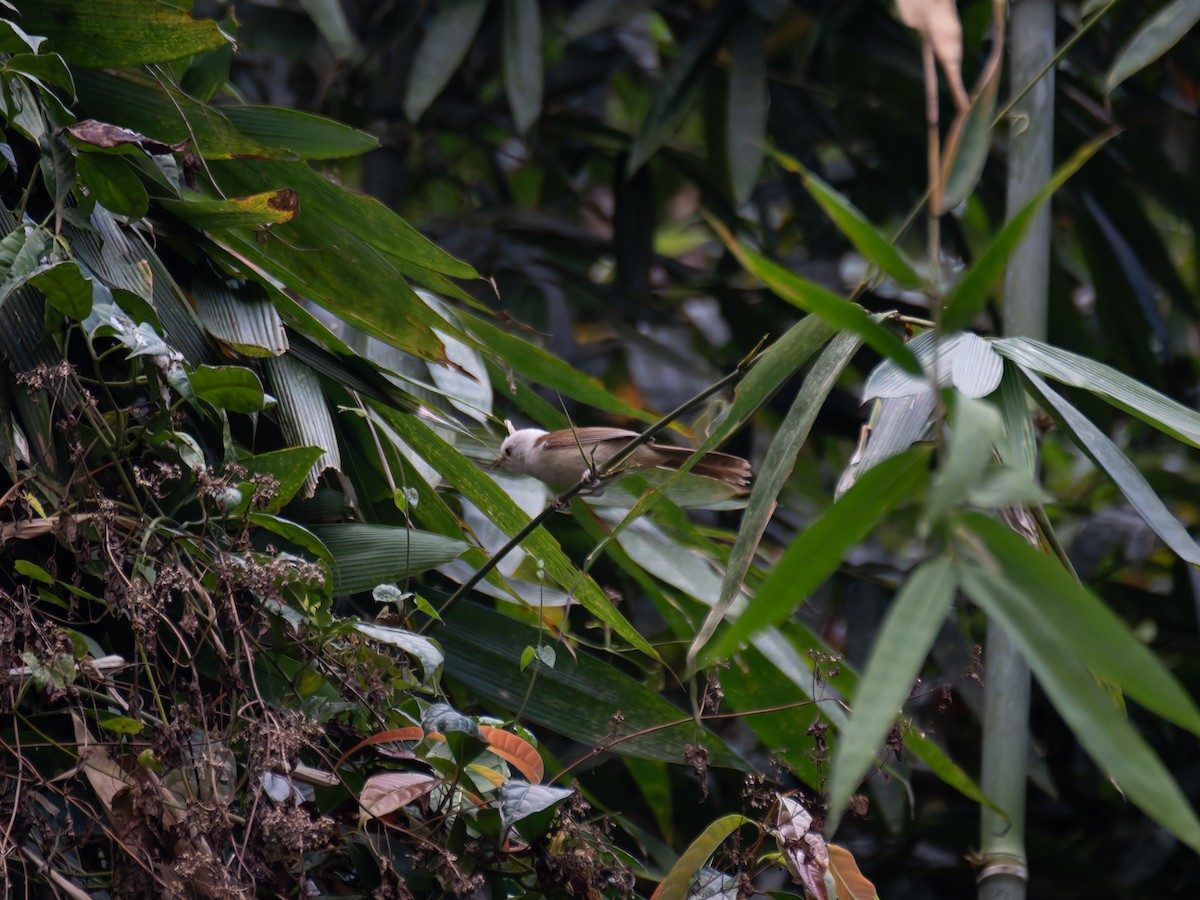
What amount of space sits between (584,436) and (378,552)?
22.6 inches

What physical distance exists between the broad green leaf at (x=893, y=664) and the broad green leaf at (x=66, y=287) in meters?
0.96

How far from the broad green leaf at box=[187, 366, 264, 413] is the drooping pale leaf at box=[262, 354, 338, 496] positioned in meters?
0.14

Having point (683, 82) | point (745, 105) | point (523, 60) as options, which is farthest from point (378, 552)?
point (683, 82)

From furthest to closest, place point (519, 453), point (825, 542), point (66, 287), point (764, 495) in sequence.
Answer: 1. point (519, 453)
2. point (66, 287)
3. point (764, 495)
4. point (825, 542)

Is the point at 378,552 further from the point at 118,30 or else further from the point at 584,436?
the point at 118,30

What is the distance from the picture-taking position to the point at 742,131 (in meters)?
3.09

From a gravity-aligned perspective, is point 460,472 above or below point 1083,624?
below

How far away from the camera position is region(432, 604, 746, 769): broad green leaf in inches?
71.7

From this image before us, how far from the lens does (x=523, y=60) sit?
308cm

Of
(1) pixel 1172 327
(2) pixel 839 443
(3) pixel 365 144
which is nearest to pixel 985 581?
(3) pixel 365 144

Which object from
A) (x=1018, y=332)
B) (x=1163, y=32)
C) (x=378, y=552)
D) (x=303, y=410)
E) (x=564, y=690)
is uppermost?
(x=1163, y=32)

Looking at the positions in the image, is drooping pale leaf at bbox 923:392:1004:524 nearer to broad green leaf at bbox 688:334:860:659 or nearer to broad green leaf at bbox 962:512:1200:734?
broad green leaf at bbox 962:512:1200:734

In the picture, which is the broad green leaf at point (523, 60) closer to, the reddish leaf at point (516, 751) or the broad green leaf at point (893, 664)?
the reddish leaf at point (516, 751)

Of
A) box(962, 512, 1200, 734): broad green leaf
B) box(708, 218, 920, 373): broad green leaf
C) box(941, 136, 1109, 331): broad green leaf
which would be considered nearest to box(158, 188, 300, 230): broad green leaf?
box(708, 218, 920, 373): broad green leaf
